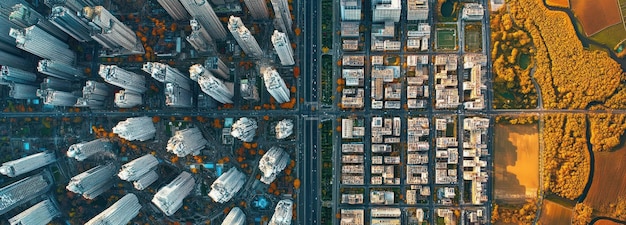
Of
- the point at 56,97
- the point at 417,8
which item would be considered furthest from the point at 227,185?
the point at 417,8

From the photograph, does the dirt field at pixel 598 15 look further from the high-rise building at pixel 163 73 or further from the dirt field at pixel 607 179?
the high-rise building at pixel 163 73

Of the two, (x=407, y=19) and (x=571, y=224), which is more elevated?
(x=407, y=19)

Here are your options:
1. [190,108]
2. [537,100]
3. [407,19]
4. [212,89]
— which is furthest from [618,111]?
[190,108]

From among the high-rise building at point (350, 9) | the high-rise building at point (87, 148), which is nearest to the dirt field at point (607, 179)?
the high-rise building at point (350, 9)

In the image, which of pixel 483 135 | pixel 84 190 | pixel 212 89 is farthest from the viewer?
pixel 483 135

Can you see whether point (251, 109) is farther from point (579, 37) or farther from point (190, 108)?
point (579, 37)

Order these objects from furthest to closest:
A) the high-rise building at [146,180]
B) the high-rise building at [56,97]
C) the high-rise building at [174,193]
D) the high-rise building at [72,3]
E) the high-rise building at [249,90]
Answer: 1. the high-rise building at [249,90]
2. the high-rise building at [56,97]
3. the high-rise building at [146,180]
4. the high-rise building at [72,3]
5. the high-rise building at [174,193]
